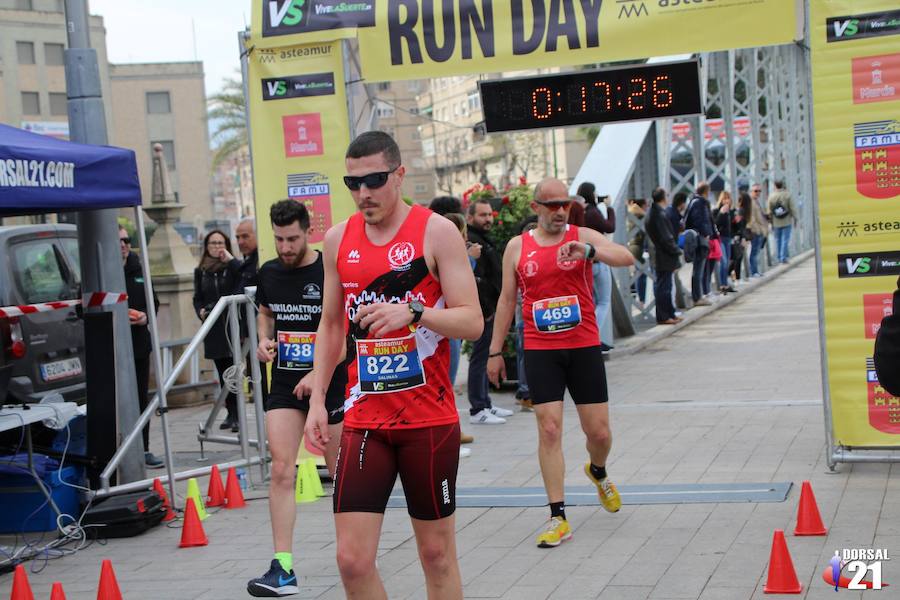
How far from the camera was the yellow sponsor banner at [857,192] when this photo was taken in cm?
802

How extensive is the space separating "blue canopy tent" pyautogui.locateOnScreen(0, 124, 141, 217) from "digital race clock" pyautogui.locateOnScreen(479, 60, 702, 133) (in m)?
3.40

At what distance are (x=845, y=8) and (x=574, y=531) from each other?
382cm

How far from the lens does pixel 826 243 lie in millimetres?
8297

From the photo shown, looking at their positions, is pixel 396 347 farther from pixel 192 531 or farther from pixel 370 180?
pixel 192 531

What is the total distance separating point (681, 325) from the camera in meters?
18.8

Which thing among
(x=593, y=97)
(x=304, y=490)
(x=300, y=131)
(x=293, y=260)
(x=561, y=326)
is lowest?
(x=304, y=490)

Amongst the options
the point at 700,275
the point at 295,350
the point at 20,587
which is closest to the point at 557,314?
the point at 295,350

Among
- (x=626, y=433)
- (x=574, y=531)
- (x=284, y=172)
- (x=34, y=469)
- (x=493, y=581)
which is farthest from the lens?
(x=626, y=433)

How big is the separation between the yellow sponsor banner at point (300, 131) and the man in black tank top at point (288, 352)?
8.40ft

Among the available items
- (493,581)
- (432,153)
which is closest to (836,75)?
(493,581)

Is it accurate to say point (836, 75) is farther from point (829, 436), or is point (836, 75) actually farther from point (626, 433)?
point (626, 433)

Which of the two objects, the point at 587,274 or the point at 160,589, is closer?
the point at 160,589

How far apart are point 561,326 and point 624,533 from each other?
1.25 meters

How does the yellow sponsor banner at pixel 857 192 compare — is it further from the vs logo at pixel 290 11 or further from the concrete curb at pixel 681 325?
the vs logo at pixel 290 11
